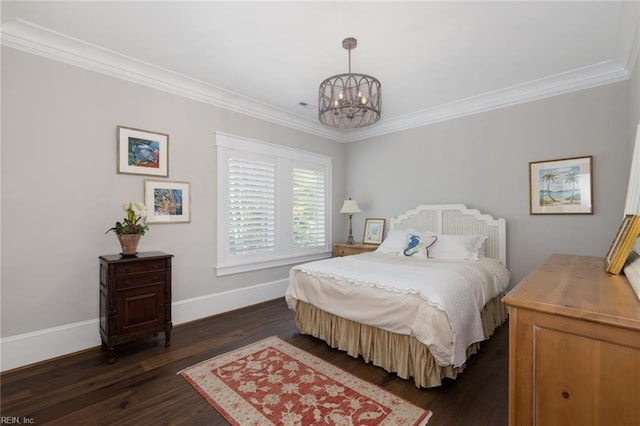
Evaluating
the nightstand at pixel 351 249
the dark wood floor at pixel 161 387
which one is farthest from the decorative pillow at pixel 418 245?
the dark wood floor at pixel 161 387

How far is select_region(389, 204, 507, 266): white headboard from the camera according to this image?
373cm

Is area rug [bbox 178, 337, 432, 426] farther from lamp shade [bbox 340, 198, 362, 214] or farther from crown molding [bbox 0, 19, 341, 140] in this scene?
crown molding [bbox 0, 19, 341, 140]

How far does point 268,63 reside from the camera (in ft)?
9.95

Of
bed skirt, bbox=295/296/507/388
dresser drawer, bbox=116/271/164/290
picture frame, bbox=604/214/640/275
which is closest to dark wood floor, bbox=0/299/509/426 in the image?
bed skirt, bbox=295/296/507/388

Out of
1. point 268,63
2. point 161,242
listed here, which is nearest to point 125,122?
point 161,242

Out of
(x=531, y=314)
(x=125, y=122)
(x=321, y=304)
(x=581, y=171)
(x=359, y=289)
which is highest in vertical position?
(x=125, y=122)

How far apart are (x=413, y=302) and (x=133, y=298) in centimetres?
247

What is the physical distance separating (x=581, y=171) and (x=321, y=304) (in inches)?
128

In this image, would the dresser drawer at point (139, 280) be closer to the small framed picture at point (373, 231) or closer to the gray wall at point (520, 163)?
the small framed picture at point (373, 231)

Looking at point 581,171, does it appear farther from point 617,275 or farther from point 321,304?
point 321,304

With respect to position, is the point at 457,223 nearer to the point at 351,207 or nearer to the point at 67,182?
the point at 351,207

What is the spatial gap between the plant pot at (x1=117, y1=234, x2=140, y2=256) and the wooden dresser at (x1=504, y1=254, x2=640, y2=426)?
2.98 m

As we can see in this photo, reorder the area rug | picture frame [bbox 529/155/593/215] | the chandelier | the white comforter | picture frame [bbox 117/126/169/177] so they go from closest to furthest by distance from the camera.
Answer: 1. the area rug
2. the white comforter
3. the chandelier
4. picture frame [bbox 117/126/169/177]
5. picture frame [bbox 529/155/593/215]

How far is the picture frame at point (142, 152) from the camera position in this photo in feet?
9.86
